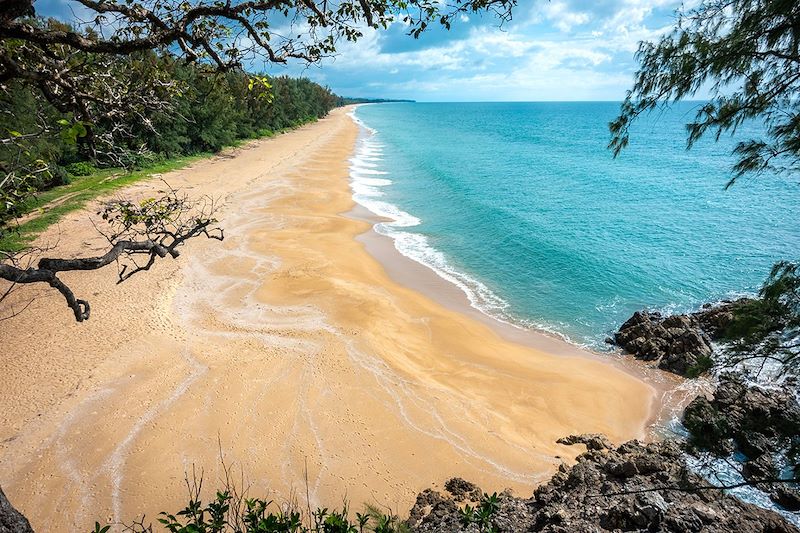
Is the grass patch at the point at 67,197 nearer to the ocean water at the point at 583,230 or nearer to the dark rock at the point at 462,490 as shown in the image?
the dark rock at the point at 462,490

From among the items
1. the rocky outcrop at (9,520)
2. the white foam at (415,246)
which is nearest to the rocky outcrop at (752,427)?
the white foam at (415,246)

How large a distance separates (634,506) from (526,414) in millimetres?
4396

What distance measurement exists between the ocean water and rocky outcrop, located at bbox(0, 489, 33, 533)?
8226 mm

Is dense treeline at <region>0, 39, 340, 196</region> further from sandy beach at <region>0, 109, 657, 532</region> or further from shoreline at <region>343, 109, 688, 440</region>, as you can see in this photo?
shoreline at <region>343, 109, 688, 440</region>

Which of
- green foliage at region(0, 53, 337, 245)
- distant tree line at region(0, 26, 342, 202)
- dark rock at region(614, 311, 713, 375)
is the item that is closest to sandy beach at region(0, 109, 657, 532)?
dark rock at region(614, 311, 713, 375)

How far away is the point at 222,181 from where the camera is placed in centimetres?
3503

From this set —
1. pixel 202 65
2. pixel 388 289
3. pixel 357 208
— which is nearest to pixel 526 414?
pixel 388 289

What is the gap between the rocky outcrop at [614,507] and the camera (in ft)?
23.5

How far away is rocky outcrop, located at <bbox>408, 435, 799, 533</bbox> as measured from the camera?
7.15 meters

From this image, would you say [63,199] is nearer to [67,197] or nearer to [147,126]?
[67,197]

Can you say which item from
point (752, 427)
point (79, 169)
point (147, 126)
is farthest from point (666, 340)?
point (79, 169)

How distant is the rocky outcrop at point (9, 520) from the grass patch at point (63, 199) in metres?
14.6

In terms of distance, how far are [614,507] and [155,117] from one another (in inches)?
592

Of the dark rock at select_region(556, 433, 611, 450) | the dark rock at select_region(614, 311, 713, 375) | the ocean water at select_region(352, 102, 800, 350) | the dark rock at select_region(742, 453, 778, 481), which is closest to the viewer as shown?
the dark rock at select_region(742, 453, 778, 481)
